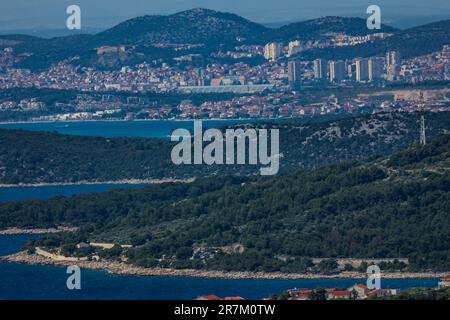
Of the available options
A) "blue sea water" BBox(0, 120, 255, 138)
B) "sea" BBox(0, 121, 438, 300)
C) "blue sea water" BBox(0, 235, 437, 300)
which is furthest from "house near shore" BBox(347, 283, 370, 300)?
"blue sea water" BBox(0, 120, 255, 138)

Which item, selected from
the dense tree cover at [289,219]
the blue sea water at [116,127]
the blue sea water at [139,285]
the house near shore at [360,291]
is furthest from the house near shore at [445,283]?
the blue sea water at [116,127]

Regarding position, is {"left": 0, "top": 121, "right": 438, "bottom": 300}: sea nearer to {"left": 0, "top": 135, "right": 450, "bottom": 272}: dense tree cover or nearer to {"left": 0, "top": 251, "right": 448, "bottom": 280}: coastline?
{"left": 0, "top": 251, "right": 448, "bottom": 280}: coastline

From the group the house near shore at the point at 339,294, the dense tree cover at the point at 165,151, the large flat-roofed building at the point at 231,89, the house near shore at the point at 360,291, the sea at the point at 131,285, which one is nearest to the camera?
the house near shore at the point at 339,294

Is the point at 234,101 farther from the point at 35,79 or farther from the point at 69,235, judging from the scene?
the point at 69,235

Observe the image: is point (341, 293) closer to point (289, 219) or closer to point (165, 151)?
point (289, 219)

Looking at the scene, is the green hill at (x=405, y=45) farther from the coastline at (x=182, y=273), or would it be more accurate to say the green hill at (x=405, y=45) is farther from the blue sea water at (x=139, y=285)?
the blue sea water at (x=139, y=285)
